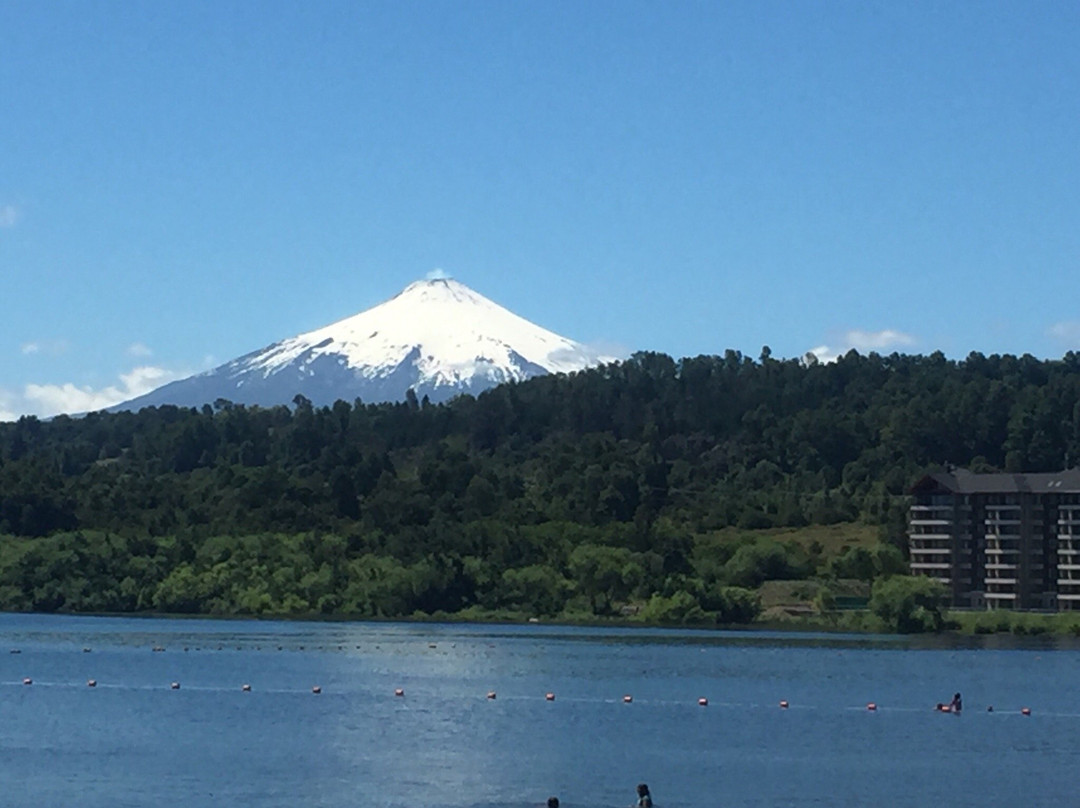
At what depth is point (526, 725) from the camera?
9438cm

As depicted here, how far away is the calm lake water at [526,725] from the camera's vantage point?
71750 mm

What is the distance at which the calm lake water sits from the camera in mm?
71750

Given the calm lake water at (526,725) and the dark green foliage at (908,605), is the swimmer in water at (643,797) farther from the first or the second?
the dark green foliage at (908,605)

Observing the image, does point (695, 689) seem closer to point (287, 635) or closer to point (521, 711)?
point (521, 711)

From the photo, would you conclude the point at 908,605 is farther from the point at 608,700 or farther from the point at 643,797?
the point at 643,797

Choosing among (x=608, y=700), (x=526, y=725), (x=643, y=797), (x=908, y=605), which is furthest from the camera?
(x=908, y=605)

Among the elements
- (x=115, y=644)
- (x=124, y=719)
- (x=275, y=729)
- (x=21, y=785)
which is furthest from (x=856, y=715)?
(x=115, y=644)

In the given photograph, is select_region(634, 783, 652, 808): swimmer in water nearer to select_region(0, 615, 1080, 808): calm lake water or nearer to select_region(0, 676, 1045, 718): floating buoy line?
select_region(0, 615, 1080, 808): calm lake water

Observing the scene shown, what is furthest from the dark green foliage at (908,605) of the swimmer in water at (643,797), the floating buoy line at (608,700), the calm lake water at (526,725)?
the swimmer in water at (643,797)

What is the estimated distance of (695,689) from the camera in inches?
4564

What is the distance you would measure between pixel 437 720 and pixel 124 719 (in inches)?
561

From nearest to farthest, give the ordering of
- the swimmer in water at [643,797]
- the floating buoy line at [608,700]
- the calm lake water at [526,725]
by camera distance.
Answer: the swimmer in water at [643,797] < the calm lake water at [526,725] < the floating buoy line at [608,700]

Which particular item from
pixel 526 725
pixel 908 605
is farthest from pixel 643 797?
pixel 908 605

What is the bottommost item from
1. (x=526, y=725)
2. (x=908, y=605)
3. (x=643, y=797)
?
(x=643, y=797)
